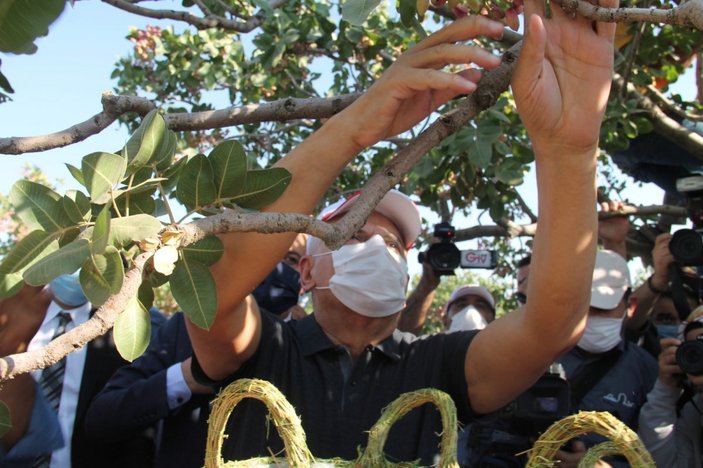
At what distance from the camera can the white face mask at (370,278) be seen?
2.29 meters

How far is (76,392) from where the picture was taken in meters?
2.79

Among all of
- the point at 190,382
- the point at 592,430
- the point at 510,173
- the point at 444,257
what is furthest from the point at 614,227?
the point at 592,430

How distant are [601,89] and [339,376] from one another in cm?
105

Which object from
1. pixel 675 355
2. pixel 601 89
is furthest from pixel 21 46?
pixel 675 355

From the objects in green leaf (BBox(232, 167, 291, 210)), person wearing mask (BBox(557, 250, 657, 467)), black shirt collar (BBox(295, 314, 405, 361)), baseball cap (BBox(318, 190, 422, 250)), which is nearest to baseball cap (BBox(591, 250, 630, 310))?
person wearing mask (BBox(557, 250, 657, 467))

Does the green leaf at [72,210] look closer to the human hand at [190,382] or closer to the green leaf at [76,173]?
the green leaf at [76,173]

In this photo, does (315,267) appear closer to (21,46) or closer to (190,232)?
(190,232)

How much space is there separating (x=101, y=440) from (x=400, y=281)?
3.83 ft

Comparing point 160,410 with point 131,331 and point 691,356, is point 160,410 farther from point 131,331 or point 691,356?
point 691,356

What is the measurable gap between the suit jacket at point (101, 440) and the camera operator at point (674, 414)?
1883mm

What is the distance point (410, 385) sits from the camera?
84.5 inches

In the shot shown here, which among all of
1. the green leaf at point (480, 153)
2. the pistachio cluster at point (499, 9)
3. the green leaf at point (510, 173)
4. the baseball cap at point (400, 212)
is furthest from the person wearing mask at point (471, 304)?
the pistachio cluster at point (499, 9)

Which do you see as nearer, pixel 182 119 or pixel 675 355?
pixel 182 119

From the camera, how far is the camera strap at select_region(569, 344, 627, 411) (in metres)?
3.12
